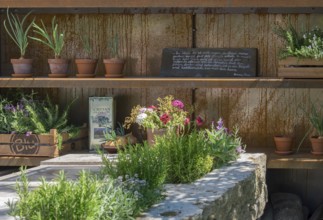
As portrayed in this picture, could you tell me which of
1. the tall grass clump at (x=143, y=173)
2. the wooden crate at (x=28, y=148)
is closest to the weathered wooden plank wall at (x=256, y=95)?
the wooden crate at (x=28, y=148)

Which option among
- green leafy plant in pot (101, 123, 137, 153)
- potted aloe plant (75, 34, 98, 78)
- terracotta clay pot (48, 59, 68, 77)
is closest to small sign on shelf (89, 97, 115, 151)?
green leafy plant in pot (101, 123, 137, 153)

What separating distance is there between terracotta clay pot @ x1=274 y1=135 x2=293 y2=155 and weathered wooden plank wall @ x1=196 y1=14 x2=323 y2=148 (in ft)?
1.16

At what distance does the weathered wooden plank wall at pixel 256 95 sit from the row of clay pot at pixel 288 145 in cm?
35

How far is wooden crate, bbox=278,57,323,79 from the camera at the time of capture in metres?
6.41

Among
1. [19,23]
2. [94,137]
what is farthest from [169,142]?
[19,23]

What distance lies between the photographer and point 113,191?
396 cm

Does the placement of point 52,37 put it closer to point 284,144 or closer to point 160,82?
point 160,82

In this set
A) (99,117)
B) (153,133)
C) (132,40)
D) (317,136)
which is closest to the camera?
(153,133)

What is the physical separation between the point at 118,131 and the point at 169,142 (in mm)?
1822

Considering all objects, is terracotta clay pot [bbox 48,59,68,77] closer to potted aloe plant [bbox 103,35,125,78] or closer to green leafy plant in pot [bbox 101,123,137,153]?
potted aloe plant [bbox 103,35,125,78]

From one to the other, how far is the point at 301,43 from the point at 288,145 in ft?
3.04

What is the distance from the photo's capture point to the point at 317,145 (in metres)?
6.68

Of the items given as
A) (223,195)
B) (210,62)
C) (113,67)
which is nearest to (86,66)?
(113,67)

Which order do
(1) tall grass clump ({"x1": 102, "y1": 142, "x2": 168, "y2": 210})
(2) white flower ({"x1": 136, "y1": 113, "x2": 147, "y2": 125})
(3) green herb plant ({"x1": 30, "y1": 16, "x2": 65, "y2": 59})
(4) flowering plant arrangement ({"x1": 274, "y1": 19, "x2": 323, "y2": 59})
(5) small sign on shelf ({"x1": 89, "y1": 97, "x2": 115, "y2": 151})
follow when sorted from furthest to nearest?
(5) small sign on shelf ({"x1": 89, "y1": 97, "x2": 115, "y2": 151}) → (3) green herb plant ({"x1": 30, "y1": 16, "x2": 65, "y2": 59}) → (2) white flower ({"x1": 136, "y1": 113, "x2": 147, "y2": 125}) → (4) flowering plant arrangement ({"x1": 274, "y1": 19, "x2": 323, "y2": 59}) → (1) tall grass clump ({"x1": 102, "y1": 142, "x2": 168, "y2": 210})
